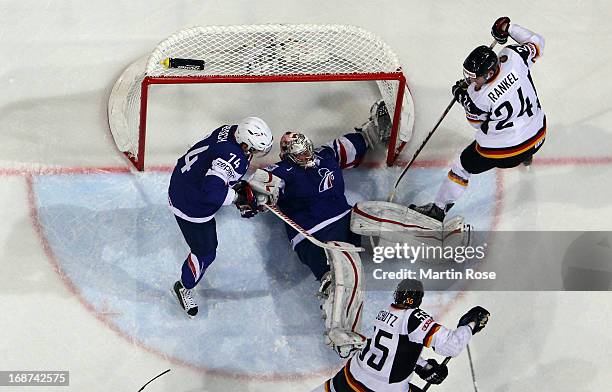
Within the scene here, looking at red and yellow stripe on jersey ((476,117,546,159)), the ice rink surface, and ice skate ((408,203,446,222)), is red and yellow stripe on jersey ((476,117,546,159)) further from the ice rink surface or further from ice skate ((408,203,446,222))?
the ice rink surface

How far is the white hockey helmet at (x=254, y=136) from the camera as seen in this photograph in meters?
4.32

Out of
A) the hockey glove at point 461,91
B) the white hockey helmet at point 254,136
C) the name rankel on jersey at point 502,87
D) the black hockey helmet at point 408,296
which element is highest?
the name rankel on jersey at point 502,87

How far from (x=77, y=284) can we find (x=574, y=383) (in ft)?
8.27

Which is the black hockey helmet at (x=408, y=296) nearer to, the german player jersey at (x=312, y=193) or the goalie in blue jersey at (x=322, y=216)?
the goalie in blue jersey at (x=322, y=216)

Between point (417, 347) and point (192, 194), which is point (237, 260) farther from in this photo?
point (417, 347)

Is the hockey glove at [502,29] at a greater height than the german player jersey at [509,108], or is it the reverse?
the hockey glove at [502,29]

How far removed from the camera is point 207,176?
426cm

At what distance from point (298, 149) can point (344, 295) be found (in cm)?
72

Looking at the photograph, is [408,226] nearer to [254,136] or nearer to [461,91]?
[461,91]

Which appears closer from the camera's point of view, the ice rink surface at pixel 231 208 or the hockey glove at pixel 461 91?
the hockey glove at pixel 461 91

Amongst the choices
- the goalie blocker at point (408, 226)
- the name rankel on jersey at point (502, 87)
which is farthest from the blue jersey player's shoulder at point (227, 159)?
the name rankel on jersey at point (502, 87)

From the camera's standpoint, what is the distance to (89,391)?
4633 mm

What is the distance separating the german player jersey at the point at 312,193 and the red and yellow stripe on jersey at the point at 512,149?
2.34ft

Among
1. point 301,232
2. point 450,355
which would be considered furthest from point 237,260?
point 450,355
